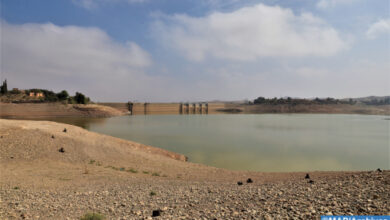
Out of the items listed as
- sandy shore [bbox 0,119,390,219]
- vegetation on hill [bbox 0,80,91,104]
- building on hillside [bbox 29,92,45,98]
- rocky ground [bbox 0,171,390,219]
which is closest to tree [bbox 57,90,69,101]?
vegetation on hill [bbox 0,80,91,104]

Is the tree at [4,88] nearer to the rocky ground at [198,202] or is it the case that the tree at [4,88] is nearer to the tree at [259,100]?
the rocky ground at [198,202]

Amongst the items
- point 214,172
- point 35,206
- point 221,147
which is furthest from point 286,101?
point 35,206

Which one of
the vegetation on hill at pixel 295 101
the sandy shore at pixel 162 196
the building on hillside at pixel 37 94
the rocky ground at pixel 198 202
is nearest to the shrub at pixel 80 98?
the building on hillside at pixel 37 94

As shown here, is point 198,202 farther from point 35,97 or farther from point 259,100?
point 259,100

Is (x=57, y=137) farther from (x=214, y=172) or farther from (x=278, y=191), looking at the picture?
(x=278, y=191)

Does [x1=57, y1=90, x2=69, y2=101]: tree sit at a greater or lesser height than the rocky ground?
greater

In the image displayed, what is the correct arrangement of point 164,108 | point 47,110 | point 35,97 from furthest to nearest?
point 164,108, point 35,97, point 47,110

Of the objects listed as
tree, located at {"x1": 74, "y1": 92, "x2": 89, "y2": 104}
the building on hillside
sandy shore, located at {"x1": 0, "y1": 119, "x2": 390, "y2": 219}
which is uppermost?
the building on hillside

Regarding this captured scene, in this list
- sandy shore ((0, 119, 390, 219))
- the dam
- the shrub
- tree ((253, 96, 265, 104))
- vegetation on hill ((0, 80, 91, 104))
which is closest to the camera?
sandy shore ((0, 119, 390, 219))

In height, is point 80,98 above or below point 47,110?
above

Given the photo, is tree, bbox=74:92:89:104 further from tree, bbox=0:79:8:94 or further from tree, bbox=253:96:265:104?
tree, bbox=253:96:265:104

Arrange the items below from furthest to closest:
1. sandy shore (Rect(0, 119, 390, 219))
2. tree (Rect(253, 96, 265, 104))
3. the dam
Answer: tree (Rect(253, 96, 265, 104)) < the dam < sandy shore (Rect(0, 119, 390, 219))

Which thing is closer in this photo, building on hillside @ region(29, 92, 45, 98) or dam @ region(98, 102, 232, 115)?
building on hillside @ region(29, 92, 45, 98)

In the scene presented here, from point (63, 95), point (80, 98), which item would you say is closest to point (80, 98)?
point (80, 98)
